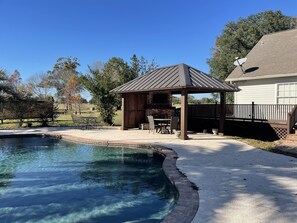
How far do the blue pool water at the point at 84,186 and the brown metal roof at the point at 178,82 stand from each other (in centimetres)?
412

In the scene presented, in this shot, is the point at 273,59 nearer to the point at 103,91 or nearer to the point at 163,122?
the point at 163,122

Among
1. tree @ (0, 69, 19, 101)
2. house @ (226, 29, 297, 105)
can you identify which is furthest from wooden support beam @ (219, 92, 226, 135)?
tree @ (0, 69, 19, 101)

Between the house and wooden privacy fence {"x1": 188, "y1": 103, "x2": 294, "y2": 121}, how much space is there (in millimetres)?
1873

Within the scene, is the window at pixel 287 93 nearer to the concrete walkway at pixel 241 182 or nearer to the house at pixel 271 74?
the house at pixel 271 74

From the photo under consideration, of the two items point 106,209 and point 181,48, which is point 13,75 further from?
point 106,209

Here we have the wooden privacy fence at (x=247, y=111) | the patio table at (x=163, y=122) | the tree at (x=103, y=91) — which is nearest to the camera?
the wooden privacy fence at (x=247, y=111)

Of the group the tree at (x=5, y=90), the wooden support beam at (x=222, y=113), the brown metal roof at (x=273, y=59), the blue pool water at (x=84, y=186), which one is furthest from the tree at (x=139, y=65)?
the blue pool water at (x=84, y=186)

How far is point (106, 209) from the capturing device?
5.86 metres

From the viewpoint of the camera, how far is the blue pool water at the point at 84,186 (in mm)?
5625

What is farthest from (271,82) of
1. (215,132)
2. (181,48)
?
(181,48)

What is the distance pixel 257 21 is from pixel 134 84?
23.0 meters

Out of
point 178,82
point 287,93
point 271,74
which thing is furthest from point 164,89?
point 287,93

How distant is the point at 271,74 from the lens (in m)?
16.7

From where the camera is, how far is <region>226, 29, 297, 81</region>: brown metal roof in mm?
16562
